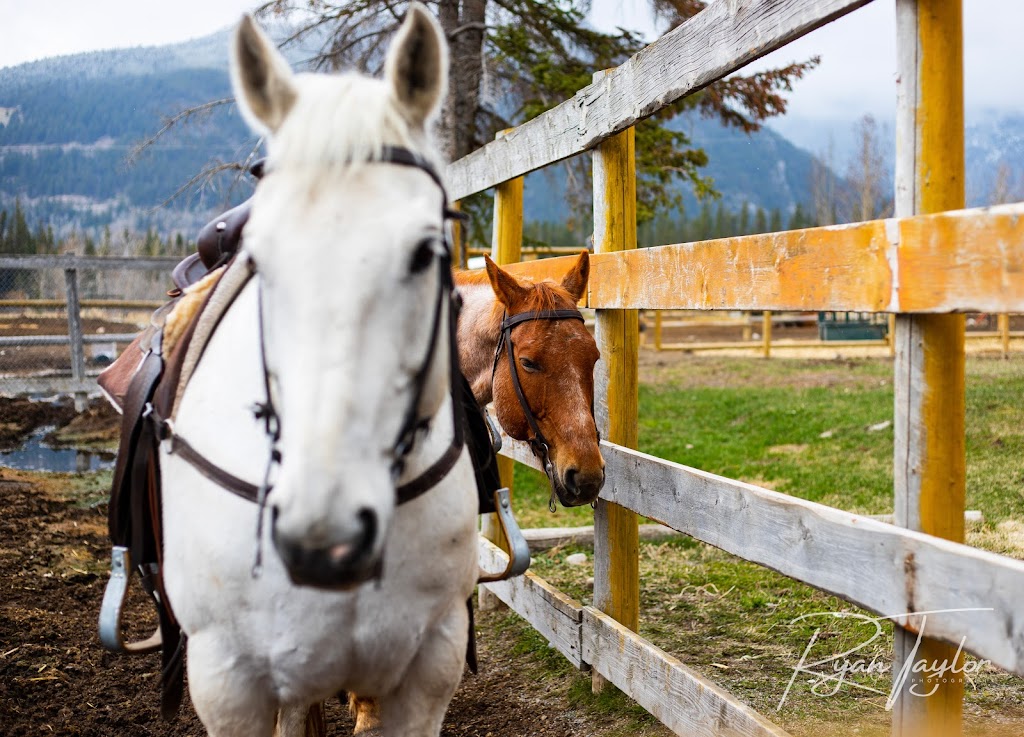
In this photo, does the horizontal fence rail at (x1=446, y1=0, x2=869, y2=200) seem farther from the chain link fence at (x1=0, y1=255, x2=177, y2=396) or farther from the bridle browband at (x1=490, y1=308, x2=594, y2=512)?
the chain link fence at (x1=0, y1=255, x2=177, y2=396)

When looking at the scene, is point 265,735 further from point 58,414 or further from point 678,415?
point 58,414

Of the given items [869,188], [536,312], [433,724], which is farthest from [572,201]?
[869,188]

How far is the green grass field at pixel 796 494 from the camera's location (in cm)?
326

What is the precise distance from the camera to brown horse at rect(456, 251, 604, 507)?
9.44 feet

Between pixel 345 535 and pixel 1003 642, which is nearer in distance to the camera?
pixel 345 535

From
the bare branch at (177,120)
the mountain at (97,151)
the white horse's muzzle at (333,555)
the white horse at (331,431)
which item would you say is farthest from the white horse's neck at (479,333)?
the mountain at (97,151)

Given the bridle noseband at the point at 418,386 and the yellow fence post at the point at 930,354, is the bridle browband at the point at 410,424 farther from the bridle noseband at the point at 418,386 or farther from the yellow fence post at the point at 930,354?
the yellow fence post at the point at 930,354

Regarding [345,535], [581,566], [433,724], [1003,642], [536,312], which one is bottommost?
[581,566]

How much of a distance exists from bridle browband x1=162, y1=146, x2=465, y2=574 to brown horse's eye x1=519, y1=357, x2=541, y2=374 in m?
1.10

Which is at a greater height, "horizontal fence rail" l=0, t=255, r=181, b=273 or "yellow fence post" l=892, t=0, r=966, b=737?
"horizontal fence rail" l=0, t=255, r=181, b=273

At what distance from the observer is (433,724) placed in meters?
2.04

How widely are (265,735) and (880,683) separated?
2.62 meters

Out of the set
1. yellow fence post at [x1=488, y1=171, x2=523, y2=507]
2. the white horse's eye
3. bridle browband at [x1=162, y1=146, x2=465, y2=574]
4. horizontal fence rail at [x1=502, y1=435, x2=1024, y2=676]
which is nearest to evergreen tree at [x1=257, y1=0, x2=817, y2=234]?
yellow fence post at [x1=488, y1=171, x2=523, y2=507]

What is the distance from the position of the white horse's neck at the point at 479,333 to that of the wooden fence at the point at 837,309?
45 cm
